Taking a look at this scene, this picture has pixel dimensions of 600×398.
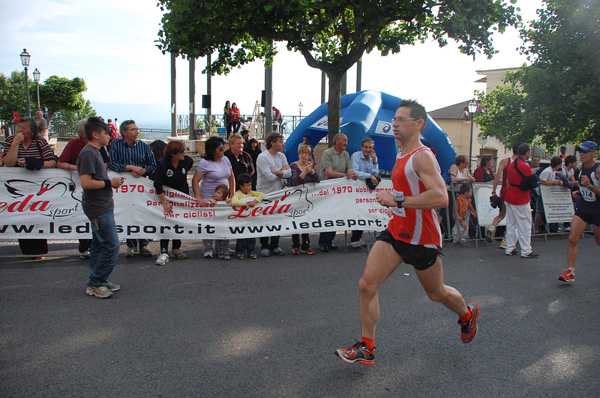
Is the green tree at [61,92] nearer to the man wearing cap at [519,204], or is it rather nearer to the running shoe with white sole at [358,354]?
the man wearing cap at [519,204]

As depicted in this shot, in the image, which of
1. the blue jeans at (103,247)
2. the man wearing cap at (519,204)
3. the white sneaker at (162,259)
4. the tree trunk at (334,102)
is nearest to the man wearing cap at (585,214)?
the man wearing cap at (519,204)

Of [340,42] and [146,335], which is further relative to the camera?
[340,42]

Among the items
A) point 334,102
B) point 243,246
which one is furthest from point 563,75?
point 243,246

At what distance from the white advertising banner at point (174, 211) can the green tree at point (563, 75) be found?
385 inches

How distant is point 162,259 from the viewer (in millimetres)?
7137

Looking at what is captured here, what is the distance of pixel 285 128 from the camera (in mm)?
25391

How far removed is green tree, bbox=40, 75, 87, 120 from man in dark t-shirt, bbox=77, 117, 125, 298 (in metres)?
47.0

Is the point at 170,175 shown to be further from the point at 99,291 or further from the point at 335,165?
the point at 335,165

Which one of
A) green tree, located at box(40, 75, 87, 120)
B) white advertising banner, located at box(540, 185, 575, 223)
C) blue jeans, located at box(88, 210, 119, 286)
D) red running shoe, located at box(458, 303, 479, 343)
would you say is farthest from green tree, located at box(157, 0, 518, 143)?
green tree, located at box(40, 75, 87, 120)

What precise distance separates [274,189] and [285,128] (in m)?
17.5

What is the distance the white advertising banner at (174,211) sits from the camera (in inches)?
280

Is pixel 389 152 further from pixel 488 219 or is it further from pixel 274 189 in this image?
pixel 274 189

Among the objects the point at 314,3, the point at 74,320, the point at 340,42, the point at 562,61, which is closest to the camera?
the point at 74,320

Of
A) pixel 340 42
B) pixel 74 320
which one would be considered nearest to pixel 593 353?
pixel 74 320
